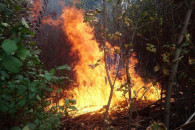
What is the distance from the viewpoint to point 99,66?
23.0 ft

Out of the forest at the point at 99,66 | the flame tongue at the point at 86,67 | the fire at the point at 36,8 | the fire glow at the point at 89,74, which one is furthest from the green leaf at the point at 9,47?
the flame tongue at the point at 86,67

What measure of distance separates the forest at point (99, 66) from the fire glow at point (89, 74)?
47 mm

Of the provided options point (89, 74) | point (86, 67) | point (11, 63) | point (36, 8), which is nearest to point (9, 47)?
point (11, 63)

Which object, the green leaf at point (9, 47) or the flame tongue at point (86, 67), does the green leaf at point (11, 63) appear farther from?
the flame tongue at point (86, 67)

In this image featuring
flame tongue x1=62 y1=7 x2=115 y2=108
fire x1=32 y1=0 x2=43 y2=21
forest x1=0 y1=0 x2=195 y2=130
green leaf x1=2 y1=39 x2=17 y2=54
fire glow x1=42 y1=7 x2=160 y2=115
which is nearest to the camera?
green leaf x1=2 y1=39 x2=17 y2=54

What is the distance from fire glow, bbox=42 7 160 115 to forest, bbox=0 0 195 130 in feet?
0.15

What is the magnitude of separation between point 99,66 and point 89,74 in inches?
39.8

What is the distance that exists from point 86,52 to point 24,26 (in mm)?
7216

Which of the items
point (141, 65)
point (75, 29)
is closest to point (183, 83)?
point (141, 65)

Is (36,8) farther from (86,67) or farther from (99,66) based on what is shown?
(86,67)

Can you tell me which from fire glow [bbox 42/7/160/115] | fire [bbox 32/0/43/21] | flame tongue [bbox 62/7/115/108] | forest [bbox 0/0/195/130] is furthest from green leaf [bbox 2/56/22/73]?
flame tongue [bbox 62/7/115/108]

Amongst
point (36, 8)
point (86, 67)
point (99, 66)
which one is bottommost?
point (99, 66)

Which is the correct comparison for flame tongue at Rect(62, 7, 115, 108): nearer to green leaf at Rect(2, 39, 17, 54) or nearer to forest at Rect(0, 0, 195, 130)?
forest at Rect(0, 0, 195, 130)

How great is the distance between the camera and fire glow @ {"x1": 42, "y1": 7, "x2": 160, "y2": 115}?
19.3 ft
